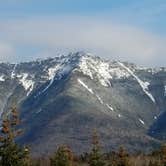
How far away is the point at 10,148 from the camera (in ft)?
170

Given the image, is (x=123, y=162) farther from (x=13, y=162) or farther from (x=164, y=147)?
(x=13, y=162)

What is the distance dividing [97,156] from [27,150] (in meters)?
40.9

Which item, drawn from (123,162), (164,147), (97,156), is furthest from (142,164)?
(97,156)

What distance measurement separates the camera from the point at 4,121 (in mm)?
49812

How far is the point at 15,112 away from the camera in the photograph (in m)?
48.3

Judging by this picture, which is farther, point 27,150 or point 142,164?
point 142,164

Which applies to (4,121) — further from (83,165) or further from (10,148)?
(83,165)

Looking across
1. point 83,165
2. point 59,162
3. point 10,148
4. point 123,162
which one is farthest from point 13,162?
point 83,165

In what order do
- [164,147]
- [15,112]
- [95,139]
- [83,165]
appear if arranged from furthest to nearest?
[83,165]
[164,147]
[95,139]
[15,112]

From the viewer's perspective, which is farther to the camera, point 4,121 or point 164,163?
point 164,163

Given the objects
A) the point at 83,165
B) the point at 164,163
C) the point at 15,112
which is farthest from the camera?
the point at 83,165

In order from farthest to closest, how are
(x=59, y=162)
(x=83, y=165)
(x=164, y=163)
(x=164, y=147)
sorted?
1. (x=83, y=165)
2. (x=164, y=147)
3. (x=164, y=163)
4. (x=59, y=162)

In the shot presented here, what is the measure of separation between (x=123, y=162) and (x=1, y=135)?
191 ft

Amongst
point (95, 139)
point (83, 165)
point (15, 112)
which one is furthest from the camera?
point (83, 165)
